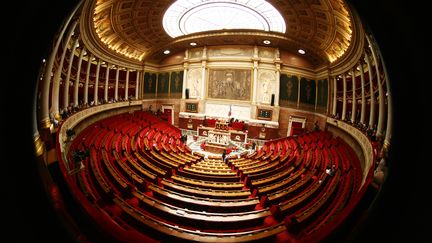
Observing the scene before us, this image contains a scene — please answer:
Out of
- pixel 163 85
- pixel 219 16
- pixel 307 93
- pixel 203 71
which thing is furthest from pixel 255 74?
pixel 163 85

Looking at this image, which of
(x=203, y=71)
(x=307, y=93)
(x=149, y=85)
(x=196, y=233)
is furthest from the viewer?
(x=149, y=85)

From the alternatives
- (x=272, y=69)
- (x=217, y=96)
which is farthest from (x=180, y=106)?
(x=272, y=69)

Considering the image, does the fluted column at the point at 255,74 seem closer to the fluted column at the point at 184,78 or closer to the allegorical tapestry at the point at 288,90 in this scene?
the allegorical tapestry at the point at 288,90

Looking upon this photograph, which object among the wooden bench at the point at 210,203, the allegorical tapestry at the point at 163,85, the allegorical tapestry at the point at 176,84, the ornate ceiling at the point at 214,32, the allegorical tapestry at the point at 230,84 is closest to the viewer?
the wooden bench at the point at 210,203

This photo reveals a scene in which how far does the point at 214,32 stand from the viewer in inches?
579

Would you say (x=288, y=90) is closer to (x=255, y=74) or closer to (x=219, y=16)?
(x=255, y=74)

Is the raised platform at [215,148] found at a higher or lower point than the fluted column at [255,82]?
lower

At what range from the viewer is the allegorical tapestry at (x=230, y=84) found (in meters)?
16.3

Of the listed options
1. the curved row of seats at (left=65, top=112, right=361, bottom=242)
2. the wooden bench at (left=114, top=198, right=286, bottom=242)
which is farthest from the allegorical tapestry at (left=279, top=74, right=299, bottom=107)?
the wooden bench at (left=114, top=198, right=286, bottom=242)

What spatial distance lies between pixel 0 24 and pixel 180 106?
17188mm

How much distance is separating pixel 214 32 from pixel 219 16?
174 cm

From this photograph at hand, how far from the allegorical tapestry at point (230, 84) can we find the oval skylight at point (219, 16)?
4.30 meters

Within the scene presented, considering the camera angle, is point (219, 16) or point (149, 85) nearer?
point (219, 16)

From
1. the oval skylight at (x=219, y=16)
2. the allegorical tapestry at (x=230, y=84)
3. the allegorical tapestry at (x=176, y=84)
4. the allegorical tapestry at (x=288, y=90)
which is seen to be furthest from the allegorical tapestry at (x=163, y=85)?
the allegorical tapestry at (x=288, y=90)
